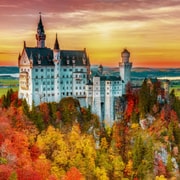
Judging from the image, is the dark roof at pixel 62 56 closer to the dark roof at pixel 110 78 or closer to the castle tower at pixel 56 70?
the castle tower at pixel 56 70

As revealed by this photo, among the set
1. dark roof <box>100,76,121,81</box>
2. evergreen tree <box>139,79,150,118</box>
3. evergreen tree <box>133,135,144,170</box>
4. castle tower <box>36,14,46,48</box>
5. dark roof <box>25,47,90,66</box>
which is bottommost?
evergreen tree <box>133,135,144,170</box>

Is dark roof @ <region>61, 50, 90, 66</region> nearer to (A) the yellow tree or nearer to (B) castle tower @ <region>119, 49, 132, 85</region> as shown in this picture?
(B) castle tower @ <region>119, 49, 132, 85</region>

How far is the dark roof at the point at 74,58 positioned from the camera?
99.3 metres

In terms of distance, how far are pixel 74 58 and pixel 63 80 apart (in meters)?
6.25

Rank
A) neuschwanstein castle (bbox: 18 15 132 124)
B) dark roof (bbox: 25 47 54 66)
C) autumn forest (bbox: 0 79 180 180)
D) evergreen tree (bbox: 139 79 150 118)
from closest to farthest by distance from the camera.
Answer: autumn forest (bbox: 0 79 180 180) < neuschwanstein castle (bbox: 18 15 132 124) < dark roof (bbox: 25 47 54 66) < evergreen tree (bbox: 139 79 150 118)

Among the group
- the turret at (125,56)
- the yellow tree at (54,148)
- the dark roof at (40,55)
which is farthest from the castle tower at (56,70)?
the turret at (125,56)

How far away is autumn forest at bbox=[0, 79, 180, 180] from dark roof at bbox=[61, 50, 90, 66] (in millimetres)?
9179

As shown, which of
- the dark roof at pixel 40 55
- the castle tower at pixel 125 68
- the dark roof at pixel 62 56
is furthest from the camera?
the castle tower at pixel 125 68

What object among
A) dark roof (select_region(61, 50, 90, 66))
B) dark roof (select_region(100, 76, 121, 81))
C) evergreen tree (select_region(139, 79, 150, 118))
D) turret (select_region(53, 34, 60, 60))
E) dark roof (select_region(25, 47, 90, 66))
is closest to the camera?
A: dark roof (select_region(25, 47, 90, 66))

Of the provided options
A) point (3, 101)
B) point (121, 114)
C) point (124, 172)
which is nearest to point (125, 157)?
point (124, 172)

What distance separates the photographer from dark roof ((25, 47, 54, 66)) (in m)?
95.0

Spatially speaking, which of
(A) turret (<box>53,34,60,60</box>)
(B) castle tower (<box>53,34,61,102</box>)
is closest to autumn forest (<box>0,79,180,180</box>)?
(B) castle tower (<box>53,34,61,102</box>)

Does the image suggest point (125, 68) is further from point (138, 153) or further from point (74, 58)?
point (138, 153)

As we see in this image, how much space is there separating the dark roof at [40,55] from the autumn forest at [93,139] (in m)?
9.42
